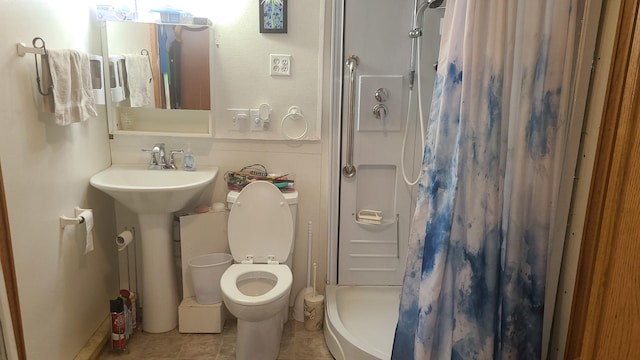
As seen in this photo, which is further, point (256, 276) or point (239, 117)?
point (239, 117)

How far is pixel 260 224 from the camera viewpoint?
2.47m

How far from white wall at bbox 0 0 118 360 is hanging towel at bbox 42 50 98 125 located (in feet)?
0.19

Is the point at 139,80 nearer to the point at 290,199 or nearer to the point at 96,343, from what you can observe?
the point at 290,199

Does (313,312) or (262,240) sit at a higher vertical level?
(262,240)

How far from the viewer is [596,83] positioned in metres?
1.25

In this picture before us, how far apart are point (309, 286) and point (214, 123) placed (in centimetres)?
115

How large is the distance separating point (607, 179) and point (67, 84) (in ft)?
6.65

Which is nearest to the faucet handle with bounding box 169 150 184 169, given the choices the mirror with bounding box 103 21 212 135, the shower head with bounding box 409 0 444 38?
the mirror with bounding box 103 21 212 135

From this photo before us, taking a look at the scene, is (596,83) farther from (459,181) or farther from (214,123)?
(214,123)

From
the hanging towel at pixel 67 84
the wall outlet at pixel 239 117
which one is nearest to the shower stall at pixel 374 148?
the wall outlet at pixel 239 117

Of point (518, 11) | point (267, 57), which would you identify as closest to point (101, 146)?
point (267, 57)

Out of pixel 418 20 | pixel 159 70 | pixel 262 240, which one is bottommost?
pixel 262 240

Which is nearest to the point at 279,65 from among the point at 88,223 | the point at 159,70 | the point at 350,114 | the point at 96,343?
the point at 350,114

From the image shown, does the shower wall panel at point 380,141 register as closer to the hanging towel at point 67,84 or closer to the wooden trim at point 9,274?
the hanging towel at point 67,84
